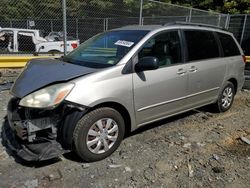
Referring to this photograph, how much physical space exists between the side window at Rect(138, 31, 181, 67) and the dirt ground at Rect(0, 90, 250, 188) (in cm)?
119

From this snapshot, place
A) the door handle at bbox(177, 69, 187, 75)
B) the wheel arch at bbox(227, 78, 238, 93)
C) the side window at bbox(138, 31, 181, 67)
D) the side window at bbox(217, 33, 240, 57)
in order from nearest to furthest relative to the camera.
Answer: the side window at bbox(138, 31, 181, 67), the door handle at bbox(177, 69, 187, 75), the side window at bbox(217, 33, 240, 57), the wheel arch at bbox(227, 78, 238, 93)

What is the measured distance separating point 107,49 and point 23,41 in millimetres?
9491

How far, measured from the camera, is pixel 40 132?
3.54 m

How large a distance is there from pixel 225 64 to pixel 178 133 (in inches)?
68.4

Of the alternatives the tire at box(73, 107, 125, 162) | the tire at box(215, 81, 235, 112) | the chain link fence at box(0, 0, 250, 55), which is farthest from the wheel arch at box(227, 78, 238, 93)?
the chain link fence at box(0, 0, 250, 55)

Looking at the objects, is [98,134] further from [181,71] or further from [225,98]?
[225,98]

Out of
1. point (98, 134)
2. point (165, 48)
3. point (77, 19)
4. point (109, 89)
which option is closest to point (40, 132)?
point (98, 134)

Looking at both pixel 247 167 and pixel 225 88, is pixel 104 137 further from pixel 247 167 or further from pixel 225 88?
pixel 225 88

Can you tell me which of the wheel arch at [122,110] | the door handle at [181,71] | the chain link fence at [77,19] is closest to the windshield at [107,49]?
the wheel arch at [122,110]

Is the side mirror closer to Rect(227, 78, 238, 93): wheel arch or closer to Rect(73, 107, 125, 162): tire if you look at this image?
Rect(73, 107, 125, 162): tire

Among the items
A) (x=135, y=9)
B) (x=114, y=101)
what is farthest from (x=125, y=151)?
(x=135, y=9)

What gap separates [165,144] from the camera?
4379mm

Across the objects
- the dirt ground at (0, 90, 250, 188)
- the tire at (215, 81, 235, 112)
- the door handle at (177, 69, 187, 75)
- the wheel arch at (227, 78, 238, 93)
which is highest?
the door handle at (177, 69, 187, 75)

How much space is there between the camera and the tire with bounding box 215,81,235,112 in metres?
5.71
